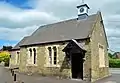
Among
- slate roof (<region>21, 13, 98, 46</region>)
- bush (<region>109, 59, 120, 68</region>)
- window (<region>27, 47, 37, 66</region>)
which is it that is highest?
slate roof (<region>21, 13, 98, 46</region>)

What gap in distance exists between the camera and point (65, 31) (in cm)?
2262

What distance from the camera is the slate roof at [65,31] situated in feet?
66.1

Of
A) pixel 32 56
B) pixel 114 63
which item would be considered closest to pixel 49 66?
pixel 32 56

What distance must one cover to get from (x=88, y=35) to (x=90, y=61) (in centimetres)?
282

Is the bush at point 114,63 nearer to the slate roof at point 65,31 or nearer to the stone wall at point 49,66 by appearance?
the slate roof at point 65,31

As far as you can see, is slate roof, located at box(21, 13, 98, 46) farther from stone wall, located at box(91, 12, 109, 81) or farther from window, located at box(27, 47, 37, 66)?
window, located at box(27, 47, 37, 66)

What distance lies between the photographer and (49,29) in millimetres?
26172

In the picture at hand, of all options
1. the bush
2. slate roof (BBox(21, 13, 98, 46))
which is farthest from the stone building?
the bush

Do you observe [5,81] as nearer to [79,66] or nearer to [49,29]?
[79,66]

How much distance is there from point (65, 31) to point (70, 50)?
13.6 feet

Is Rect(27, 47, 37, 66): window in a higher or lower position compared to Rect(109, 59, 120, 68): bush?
higher

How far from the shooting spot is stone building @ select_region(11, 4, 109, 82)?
60.5 feet

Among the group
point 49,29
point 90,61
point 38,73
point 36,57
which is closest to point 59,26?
point 49,29

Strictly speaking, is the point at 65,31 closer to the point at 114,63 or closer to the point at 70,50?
the point at 70,50
